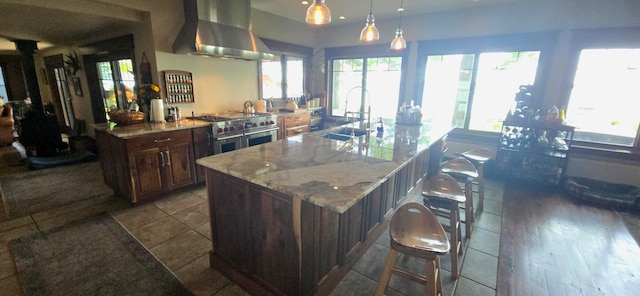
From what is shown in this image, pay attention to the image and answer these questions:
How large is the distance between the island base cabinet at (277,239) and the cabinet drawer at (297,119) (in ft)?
9.58

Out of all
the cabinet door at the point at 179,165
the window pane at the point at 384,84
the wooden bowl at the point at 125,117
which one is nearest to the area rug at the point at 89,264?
the cabinet door at the point at 179,165

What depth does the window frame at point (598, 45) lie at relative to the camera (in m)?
3.29

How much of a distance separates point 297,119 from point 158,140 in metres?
2.45

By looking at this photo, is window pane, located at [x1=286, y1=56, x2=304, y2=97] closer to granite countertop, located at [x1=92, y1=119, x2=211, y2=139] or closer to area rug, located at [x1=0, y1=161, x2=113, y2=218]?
granite countertop, located at [x1=92, y1=119, x2=211, y2=139]

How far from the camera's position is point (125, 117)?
3.12m

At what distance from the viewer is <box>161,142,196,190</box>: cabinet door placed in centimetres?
315

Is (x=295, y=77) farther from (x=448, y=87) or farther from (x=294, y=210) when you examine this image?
(x=294, y=210)

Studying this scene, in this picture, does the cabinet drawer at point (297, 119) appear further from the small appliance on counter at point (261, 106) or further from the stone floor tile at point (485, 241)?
the stone floor tile at point (485, 241)

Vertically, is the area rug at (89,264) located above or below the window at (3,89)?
below

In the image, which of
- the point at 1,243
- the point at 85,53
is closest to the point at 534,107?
the point at 1,243

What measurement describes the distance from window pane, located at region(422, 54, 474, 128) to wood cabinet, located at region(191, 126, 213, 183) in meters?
3.59

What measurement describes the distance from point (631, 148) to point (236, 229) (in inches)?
198

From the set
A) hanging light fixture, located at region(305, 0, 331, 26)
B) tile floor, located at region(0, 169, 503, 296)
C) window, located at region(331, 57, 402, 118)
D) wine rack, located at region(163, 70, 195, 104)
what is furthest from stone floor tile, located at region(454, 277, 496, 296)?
wine rack, located at region(163, 70, 195, 104)

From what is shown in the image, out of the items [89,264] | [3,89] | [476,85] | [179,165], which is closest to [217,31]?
[179,165]
